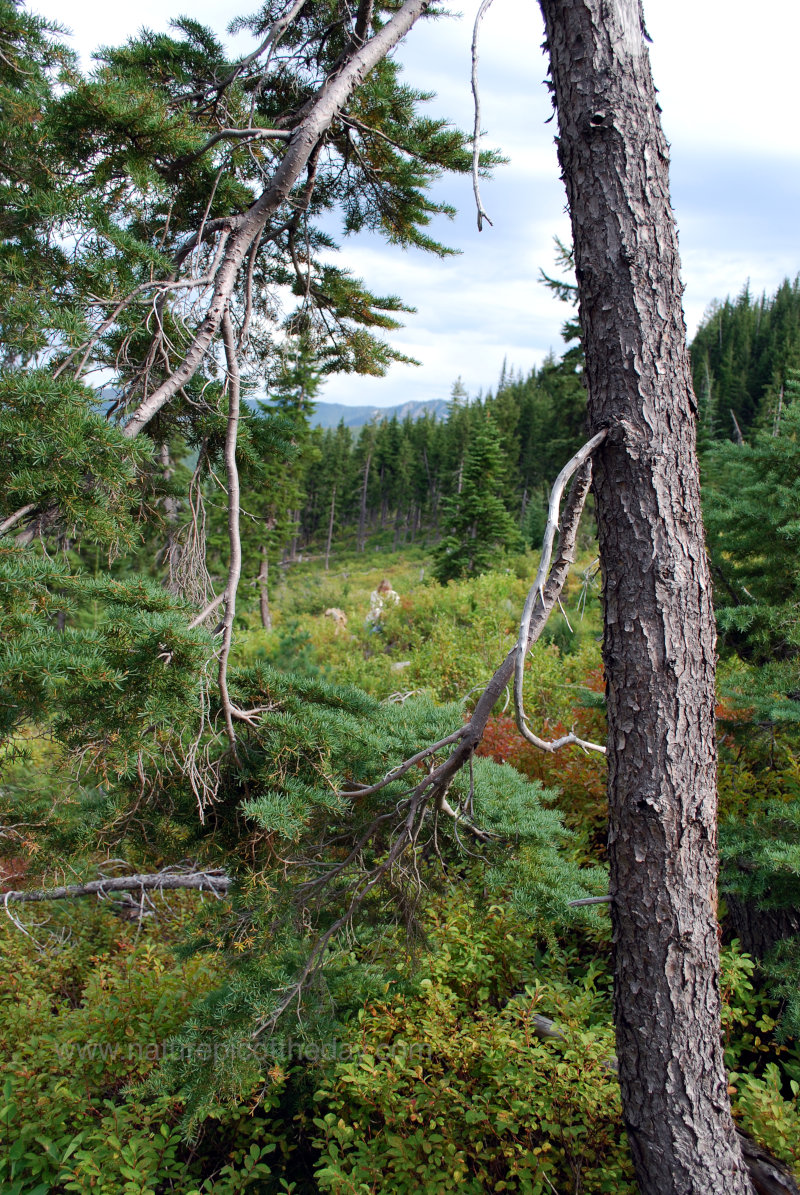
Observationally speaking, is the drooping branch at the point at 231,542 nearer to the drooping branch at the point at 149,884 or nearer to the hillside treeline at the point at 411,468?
the drooping branch at the point at 149,884

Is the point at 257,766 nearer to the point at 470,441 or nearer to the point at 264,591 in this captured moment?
the point at 264,591

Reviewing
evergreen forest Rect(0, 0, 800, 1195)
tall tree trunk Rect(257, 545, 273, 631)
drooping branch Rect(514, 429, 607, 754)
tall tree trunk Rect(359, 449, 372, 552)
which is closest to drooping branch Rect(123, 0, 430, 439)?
evergreen forest Rect(0, 0, 800, 1195)

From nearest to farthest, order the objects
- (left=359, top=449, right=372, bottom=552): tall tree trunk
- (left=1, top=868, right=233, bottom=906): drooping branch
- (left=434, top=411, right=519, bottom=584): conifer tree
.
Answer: (left=1, top=868, right=233, bottom=906): drooping branch
(left=434, top=411, right=519, bottom=584): conifer tree
(left=359, top=449, right=372, bottom=552): tall tree trunk

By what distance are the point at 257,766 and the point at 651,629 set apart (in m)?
1.44

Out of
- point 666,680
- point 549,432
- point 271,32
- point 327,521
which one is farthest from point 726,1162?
point 327,521

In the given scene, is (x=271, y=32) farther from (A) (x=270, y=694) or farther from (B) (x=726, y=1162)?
(B) (x=726, y=1162)

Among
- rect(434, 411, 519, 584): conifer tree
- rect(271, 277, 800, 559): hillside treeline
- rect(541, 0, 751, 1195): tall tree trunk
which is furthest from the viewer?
rect(271, 277, 800, 559): hillside treeline

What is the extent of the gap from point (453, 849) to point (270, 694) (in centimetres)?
117

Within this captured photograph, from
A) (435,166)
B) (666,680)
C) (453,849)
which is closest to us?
(666,680)

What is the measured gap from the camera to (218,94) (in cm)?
282

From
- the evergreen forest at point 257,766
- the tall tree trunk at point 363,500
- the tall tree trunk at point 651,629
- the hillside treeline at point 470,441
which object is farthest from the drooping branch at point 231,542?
the tall tree trunk at point 363,500

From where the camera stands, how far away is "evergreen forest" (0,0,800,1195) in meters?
1.81

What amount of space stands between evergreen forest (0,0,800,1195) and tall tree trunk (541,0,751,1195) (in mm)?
216

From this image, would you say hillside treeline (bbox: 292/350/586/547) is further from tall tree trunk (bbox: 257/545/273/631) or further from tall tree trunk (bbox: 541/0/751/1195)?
tall tree trunk (bbox: 541/0/751/1195)
